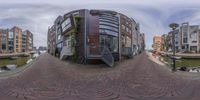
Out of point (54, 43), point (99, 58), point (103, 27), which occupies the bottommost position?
point (99, 58)

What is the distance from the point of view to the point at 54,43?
22.6 feet

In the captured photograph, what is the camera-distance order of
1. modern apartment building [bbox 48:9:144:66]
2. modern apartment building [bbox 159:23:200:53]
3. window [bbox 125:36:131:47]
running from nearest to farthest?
1. modern apartment building [bbox 48:9:144:66]
2. window [bbox 125:36:131:47]
3. modern apartment building [bbox 159:23:200:53]

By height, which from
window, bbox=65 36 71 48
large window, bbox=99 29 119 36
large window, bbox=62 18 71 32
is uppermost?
large window, bbox=62 18 71 32

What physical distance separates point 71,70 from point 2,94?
268 cm

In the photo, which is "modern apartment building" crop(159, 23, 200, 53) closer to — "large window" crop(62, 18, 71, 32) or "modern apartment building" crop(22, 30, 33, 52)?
"large window" crop(62, 18, 71, 32)

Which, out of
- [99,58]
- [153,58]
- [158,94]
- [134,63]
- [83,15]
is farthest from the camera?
[153,58]

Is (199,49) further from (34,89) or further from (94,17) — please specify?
(34,89)

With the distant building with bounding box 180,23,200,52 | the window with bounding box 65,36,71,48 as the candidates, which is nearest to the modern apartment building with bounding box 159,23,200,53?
the distant building with bounding box 180,23,200,52

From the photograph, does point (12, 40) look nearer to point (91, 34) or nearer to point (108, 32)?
point (91, 34)

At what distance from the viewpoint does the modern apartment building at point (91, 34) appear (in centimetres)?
609

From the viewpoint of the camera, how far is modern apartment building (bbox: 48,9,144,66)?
20.0ft

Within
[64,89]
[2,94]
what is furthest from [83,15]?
[2,94]

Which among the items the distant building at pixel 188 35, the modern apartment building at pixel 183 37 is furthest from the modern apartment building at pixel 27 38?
the distant building at pixel 188 35

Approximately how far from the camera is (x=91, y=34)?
6203 mm
